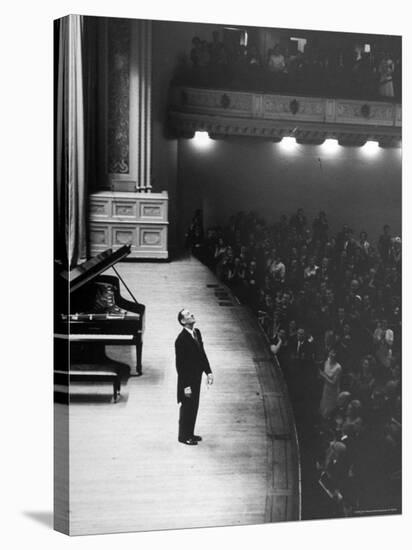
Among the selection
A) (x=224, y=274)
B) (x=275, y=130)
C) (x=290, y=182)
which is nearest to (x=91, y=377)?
(x=224, y=274)

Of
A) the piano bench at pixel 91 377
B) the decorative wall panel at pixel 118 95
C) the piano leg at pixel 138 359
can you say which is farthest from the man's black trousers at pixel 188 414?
the decorative wall panel at pixel 118 95

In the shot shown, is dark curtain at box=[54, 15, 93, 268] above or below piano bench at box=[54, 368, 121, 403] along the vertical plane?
above

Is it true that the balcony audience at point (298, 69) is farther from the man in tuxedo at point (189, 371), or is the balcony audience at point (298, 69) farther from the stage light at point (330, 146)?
the man in tuxedo at point (189, 371)

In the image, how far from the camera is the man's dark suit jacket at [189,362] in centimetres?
1585

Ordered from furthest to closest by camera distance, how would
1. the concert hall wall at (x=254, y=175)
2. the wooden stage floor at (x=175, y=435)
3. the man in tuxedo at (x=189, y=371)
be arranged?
the concert hall wall at (x=254, y=175) < the man in tuxedo at (x=189, y=371) < the wooden stage floor at (x=175, y=435)

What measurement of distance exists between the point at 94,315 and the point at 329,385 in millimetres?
2836

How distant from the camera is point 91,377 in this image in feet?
50.4

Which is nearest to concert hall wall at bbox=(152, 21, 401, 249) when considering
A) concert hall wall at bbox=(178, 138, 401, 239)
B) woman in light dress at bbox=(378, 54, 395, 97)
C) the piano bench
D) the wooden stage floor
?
concert hall wall at bbox=(178, 138, 401, 239)

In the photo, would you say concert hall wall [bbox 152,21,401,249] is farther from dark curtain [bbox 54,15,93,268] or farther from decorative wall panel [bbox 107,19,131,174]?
dark curtain [bbox 54,15,93,268]

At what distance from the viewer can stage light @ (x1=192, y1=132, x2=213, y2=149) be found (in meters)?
16.1

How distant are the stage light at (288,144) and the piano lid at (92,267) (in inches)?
83.3

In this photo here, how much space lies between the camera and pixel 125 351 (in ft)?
51.6

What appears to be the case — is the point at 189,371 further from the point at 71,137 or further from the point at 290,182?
the point at 71,137

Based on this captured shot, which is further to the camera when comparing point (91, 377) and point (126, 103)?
point (126, 103)
